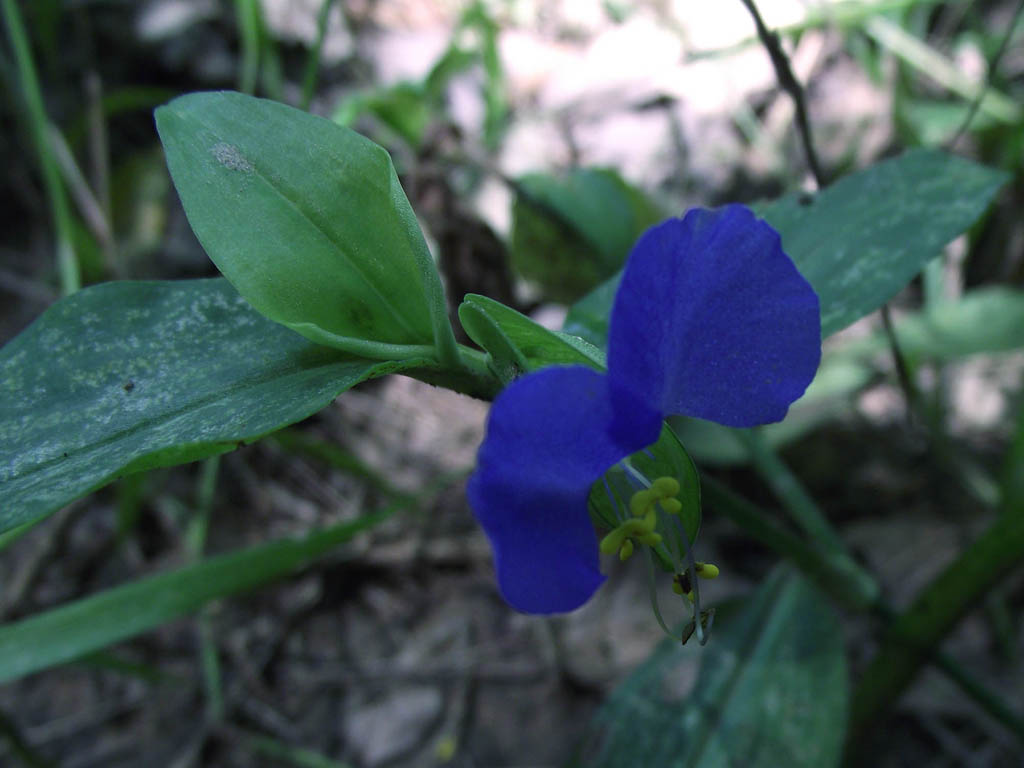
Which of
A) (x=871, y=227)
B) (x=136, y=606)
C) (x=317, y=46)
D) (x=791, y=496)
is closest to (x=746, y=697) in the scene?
(x=791, y=496)

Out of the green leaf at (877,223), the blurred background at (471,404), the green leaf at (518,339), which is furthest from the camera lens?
the blurred background at (471,404)

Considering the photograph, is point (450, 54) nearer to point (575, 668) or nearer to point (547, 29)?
point (547, 29)

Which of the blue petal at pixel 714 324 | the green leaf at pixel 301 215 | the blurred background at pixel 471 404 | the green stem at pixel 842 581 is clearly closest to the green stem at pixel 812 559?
the green stem at pixel 842 581

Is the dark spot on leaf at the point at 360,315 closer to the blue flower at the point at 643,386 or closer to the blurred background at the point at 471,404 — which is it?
the blue flower at the point at 643,386

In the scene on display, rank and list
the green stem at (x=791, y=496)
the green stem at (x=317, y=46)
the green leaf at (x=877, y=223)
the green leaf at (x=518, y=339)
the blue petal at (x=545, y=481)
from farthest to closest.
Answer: the green stem at (x=317, y=46) → the green stem at (x=791, y=496) → the green leaf at (x=877, y=223) → the green leaf at (x=518, y=339) → the blue petal at (x=545, y=481)

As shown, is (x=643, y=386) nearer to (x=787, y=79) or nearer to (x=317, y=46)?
(x=787, y=79)

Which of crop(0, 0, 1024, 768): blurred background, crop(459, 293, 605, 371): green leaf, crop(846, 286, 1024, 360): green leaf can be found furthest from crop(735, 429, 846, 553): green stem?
crop(459, 293, 605, 371): green leaf
